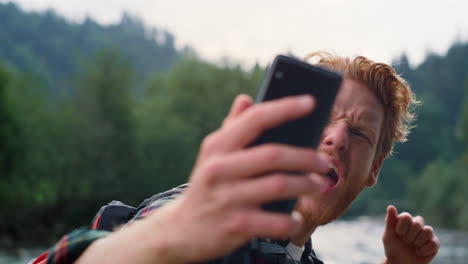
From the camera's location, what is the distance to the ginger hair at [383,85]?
6.82 feet

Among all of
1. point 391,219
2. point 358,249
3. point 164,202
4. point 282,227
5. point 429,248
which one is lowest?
point 358,249

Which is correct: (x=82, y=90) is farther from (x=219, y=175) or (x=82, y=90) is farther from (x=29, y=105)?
(x=219, y=175)

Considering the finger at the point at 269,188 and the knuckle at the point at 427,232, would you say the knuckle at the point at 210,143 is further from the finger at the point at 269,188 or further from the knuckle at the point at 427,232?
the knuckle at the point at 427,232

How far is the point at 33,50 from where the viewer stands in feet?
188

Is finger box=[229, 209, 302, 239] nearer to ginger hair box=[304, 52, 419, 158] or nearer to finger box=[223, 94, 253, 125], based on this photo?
finger box=[223, 94, 253, 125]

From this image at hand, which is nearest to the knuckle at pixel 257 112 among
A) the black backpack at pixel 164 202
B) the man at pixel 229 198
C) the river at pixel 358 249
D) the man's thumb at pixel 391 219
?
the man at pixel 229 198

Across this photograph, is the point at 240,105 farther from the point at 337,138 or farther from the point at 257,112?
the point at 337,138

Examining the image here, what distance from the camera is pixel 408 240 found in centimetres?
181

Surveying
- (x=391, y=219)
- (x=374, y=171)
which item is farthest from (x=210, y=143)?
(x=374, y=171)

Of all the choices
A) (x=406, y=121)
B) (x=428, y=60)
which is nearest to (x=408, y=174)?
(x=428, y=60)

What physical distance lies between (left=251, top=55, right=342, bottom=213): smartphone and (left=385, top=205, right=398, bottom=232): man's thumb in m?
1.02

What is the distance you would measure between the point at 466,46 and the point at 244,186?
7667cm

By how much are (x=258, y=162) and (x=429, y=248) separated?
4.39 feet

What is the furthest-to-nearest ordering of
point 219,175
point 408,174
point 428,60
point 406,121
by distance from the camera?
point 428,60 → point 408,174 → point 406,121 → point 219,175
